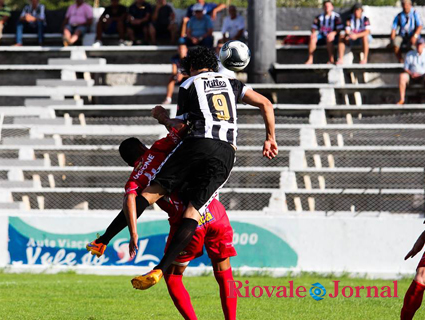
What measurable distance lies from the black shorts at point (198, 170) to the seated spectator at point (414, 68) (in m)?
9.65

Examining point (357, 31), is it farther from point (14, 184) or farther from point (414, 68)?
point (14, 184)

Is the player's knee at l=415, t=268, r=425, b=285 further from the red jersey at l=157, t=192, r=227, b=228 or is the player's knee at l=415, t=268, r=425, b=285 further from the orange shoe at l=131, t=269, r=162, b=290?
the orange shoe at l=131, t=269, r=162, b=290

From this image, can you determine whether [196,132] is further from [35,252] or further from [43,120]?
[43,120]

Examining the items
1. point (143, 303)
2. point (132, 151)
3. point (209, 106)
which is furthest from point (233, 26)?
point (209, 106)

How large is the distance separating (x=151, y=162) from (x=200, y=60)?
0.95 m

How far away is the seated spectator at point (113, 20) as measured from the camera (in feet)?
58.8

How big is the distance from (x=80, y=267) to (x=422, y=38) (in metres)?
8.60

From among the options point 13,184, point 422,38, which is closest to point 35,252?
point 13,184

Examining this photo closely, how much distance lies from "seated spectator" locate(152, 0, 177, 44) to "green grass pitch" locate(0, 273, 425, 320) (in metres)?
8.19

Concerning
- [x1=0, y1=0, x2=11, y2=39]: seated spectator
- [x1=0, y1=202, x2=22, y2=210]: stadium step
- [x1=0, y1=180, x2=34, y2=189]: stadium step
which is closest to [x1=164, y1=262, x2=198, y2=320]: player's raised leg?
[x1=0, y1=202, x2=22, y2=210]: stadium step

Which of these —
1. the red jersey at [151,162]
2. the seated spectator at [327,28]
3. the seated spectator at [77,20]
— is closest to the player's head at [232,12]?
the seated spectator at [327,28]

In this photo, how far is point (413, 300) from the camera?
226 inches

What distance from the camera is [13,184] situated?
14.2 m

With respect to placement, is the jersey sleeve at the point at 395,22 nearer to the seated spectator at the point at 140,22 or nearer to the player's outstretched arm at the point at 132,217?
the seated spectator at the point at 140,22
